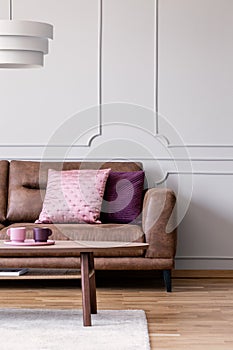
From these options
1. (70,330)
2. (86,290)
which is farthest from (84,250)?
(70,330)

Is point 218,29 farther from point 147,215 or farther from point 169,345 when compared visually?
point 169,345

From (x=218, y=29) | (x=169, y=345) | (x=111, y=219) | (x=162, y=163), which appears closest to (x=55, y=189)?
(x=111, y=219)

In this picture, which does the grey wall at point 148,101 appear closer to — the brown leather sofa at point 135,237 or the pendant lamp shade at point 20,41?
the brown leather sofa at point 135,237

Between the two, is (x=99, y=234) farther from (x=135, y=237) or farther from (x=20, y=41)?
(x=20, y=41)

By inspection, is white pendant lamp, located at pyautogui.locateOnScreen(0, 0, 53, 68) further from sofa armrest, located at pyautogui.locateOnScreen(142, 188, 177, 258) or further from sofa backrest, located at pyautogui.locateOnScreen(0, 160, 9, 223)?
sofa backrest, located at pyautogui.locateOnScreen(0, 160, 9, 223)

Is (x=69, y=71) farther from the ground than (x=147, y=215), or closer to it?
farther from the ground

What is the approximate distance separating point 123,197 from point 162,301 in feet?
3.30

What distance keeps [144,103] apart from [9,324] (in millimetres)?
2368

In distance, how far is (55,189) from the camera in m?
5.45

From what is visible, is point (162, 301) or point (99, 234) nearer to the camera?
point (162, 301)

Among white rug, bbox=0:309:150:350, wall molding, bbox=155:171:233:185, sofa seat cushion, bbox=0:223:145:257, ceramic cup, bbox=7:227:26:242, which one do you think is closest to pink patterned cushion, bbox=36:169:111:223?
sofa seat cushion, bbox=0:223:145:257

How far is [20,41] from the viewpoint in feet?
11.8

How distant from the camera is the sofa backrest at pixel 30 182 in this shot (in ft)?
18.1

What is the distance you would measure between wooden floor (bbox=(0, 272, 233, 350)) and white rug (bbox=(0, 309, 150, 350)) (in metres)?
0.09
